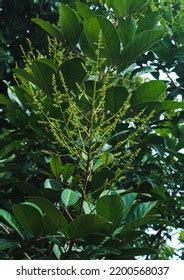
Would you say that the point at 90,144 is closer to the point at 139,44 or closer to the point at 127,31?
the point at 139,44

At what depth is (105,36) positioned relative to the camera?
63.0 inches

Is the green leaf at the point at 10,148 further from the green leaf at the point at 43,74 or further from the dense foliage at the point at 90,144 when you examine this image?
the green leaf at the point at 43,74

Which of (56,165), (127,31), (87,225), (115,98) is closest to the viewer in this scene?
(87,225)

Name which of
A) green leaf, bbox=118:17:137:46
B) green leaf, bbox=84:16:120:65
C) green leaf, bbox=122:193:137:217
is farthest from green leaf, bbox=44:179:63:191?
green leaf, bbox=118:17:137:46

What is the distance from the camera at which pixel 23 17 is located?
3.55 metres

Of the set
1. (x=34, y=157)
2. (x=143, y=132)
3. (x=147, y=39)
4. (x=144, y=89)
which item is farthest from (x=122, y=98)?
(x=143, y=132)

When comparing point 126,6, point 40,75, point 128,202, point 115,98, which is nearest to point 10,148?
point 40,75

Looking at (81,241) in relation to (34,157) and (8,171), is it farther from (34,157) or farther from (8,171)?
(8,171)

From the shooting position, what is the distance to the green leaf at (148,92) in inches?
62.9

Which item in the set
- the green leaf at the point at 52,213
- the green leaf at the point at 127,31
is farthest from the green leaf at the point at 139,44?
the green leaf at the point at 52,213

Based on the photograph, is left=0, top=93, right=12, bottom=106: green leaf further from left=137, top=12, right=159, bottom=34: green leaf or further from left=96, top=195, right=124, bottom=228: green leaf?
left=96, top=195, right=124, bottom=228: green leaf

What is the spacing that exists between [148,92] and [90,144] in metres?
0.47

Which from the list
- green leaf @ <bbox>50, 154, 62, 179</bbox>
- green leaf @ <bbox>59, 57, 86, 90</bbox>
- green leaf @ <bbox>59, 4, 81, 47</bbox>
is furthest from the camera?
green leaf @ <bbox>59, 4, 81, 47</bbox>

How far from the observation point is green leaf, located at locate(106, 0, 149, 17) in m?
1.83
